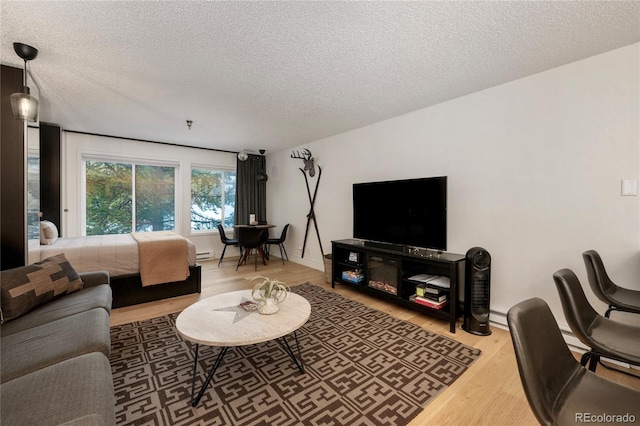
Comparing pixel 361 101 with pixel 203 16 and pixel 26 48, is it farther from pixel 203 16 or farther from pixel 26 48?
pixel 26 48

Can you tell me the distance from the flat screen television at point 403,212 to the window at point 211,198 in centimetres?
342

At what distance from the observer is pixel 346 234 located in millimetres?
4293

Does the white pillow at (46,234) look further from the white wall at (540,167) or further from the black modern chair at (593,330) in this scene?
the black modern chair at (593,330)

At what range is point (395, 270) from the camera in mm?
3121

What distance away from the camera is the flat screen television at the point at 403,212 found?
2875 mm

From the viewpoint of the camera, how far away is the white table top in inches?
63.5

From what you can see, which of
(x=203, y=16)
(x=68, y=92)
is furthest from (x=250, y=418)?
(x=68, y=92)

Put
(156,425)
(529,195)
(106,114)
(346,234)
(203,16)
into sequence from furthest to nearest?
(346,234) → (106,114) → (529,195) → (203,16) → (156,425)

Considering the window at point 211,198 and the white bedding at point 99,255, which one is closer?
the white bedding at point 99,255

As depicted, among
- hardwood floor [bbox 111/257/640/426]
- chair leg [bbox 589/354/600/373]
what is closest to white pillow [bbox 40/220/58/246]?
hardwood floor [bbox 111/257/640/426]

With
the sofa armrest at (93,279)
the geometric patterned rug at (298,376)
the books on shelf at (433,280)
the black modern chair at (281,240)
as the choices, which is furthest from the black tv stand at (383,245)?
the sofa armrest at (93,279)

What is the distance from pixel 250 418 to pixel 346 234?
300cm
